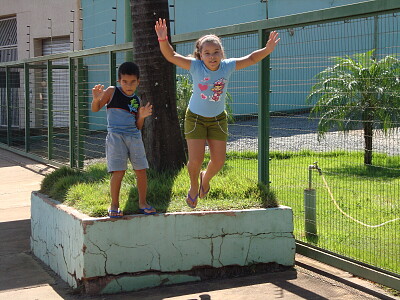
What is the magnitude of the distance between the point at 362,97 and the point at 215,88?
1444 mm

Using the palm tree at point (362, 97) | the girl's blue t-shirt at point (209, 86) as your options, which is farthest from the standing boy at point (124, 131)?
the palm tree at point (362, 97)

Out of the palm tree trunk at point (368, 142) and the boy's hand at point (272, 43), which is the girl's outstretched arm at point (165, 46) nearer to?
the boy's hand at point (272, 43)

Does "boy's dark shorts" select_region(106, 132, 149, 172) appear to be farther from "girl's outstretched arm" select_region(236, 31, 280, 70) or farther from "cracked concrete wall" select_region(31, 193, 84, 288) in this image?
"girl's outstretched arm" select_region(236, 31, 280, 70)

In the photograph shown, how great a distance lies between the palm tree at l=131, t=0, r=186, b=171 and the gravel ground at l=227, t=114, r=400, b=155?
2.52 feet

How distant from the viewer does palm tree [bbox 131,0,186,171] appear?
716 centimetres

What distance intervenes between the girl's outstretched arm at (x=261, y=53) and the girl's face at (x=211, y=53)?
0.73 feet

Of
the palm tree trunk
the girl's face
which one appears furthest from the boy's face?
the palm tree trunk

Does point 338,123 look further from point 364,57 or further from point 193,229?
point 193,229

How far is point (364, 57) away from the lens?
585cm

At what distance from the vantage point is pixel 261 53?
18.0 ft

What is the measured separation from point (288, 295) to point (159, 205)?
1.43m

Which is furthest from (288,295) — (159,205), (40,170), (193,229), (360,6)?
(40,170)

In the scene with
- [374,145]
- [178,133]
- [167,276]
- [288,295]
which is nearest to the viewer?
Answer: [288,295]

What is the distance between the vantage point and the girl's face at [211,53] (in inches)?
215
